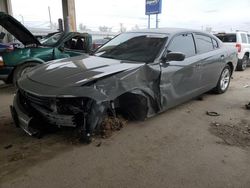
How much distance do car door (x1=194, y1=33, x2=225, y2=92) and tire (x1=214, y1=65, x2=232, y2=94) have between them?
0.28 m

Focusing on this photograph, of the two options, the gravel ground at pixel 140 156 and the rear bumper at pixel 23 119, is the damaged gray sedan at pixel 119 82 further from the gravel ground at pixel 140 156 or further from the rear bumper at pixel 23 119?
the gravel ground at pixel 140 156

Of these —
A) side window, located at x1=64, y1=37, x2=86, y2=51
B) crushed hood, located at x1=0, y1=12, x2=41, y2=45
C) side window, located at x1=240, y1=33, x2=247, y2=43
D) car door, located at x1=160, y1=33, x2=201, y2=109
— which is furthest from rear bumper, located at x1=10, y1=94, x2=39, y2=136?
side window, located at x1=240, y1=33, x2=247, y2=43

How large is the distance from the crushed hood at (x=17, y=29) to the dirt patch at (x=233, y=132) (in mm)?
4721

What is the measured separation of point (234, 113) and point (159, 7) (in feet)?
23.4

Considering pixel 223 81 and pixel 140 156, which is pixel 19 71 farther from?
pixel 223 81

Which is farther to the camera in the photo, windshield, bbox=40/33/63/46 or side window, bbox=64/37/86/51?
side window, bbox=64/37/86/51

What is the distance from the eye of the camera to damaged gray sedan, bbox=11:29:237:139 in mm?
3410

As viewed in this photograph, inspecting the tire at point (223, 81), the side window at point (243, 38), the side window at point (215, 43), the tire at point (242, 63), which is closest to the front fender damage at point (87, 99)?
the side window at point (215, 43)

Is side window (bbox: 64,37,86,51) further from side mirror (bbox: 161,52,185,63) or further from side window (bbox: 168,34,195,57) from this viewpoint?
side mirror (bbox: 161,52,185,63)

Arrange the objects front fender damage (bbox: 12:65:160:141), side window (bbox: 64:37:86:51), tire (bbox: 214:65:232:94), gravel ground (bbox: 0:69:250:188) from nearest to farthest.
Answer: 1. gravel ground (bbox: 0:69:250:188)
2. front fender damage (bbox: 12:65:160:141)
3. tire (bbox: 214:65:232:94)
4. side window (bbox: 64:37:86:51)

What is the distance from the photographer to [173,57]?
Answer: 424cm

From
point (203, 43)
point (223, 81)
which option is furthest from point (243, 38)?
point (203, 43)

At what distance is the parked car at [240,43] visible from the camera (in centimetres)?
→ 1093

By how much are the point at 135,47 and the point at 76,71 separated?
1370 millimetres
